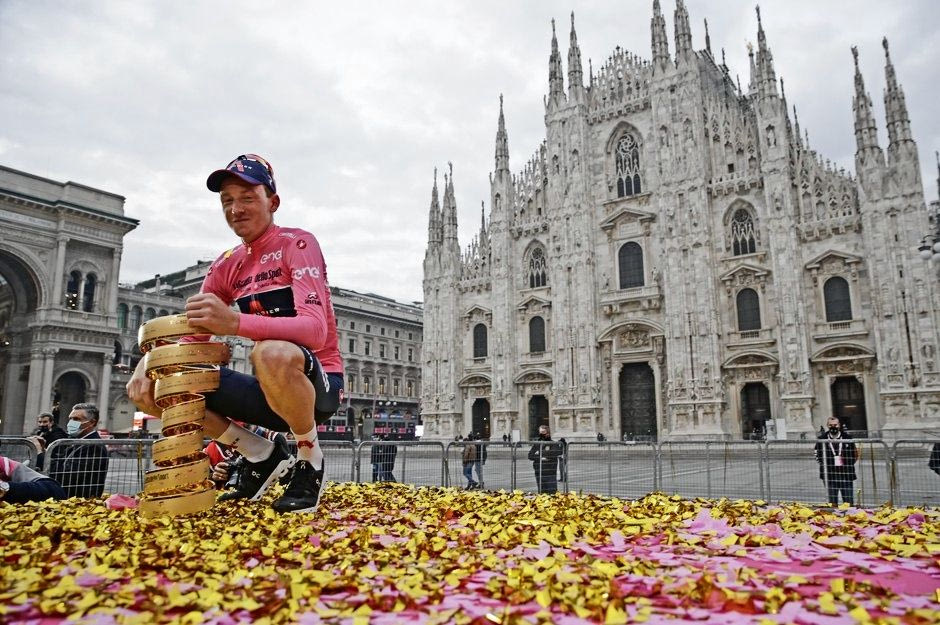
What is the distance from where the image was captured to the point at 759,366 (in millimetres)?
27453

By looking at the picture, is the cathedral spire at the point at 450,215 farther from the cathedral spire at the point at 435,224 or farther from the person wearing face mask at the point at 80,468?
the person wearing face mask at the point at 80,468

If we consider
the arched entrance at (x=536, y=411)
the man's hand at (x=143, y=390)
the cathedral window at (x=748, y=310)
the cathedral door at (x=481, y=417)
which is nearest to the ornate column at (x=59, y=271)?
the cathedral door at (x=481, y=417)

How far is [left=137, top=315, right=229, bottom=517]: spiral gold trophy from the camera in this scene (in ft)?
11.4

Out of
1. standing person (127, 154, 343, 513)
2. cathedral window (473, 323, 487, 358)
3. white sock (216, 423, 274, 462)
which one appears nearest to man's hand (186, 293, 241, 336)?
standing person (127, 154, 343, 513)

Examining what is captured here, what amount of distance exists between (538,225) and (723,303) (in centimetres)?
1101

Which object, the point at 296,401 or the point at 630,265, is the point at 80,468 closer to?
the point at 296,401

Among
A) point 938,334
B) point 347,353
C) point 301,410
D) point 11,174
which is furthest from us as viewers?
point 347,353

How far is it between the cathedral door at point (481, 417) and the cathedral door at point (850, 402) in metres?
17.5

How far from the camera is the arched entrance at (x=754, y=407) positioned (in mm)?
27547

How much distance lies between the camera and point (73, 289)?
115 ft

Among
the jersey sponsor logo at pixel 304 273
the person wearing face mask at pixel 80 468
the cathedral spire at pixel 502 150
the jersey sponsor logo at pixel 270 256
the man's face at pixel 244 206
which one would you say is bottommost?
the person wearing face mask at pixel 80 468

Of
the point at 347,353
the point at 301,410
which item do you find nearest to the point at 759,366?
the point at 301,410

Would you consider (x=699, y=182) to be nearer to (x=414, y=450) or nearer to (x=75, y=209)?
(x=414, y=450)

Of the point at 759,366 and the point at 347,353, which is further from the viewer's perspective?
the point at 347,353
